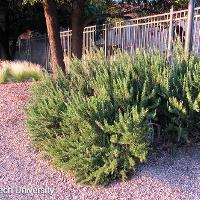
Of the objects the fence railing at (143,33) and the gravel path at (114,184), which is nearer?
the gravel path at (114,184)

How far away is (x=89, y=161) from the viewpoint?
18.4ft

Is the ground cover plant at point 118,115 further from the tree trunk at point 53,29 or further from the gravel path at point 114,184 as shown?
the tree trunk at point 53,29

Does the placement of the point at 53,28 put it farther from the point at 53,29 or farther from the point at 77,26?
A: the point at 77,26

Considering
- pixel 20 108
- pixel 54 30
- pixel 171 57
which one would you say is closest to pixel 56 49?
pixel 54 30

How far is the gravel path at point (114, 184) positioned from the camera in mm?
5273

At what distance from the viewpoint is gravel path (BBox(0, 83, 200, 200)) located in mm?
5273

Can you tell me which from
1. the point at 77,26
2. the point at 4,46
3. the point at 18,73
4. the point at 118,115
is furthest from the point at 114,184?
the point at 4,46

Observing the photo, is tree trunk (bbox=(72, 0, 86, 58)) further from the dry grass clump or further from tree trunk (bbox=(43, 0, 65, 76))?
the dry grass clump

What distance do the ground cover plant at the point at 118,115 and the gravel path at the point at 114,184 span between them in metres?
0.16

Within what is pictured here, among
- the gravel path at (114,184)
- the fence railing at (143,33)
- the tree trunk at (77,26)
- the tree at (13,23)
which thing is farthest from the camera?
the tree at (13,23)

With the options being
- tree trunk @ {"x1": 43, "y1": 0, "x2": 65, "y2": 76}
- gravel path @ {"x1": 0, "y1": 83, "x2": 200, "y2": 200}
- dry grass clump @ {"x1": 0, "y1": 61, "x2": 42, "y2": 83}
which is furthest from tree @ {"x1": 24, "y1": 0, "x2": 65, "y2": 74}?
gravel path @ {"x1": 0, "y1": 83, "x2": 200, "y2": 200}

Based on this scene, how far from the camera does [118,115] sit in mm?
5824

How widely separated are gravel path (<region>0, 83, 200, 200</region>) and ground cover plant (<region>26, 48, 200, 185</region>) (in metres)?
0.16

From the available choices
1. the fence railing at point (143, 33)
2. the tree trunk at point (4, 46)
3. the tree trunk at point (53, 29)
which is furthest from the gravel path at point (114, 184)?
the tree trunk at point (4, 46)
